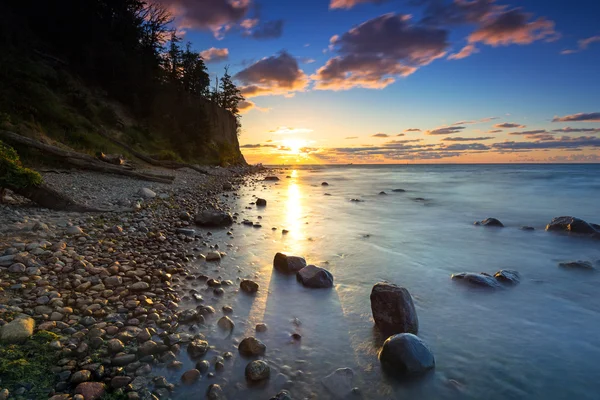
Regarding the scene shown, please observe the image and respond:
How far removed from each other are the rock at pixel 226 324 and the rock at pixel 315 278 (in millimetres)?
1813

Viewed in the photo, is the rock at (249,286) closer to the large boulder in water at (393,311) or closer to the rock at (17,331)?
the large boulder in water at (393,311)

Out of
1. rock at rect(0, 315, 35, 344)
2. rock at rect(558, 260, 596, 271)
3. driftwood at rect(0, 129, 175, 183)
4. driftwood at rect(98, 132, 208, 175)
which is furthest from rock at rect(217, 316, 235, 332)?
driftwood at rect(98, 132, 208, 175)

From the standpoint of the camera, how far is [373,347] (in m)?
3.70

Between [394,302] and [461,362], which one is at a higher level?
[394,302]

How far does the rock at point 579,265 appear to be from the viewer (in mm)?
6863

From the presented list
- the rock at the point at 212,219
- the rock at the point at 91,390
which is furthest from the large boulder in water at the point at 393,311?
the rock at the point at 212,219

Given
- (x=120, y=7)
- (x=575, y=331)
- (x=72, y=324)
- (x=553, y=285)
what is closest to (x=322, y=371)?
(x=72, y=324)

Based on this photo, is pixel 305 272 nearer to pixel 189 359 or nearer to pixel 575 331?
pixel 189 359

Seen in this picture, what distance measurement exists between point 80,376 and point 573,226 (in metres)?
13.5

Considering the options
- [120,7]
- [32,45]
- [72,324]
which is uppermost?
[120,7]

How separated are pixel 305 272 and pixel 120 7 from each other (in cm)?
4383

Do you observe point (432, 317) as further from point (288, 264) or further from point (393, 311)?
point (288, 264)

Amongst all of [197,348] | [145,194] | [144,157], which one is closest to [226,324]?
[197,348]

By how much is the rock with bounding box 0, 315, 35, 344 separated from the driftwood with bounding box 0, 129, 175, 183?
35.9 feet
